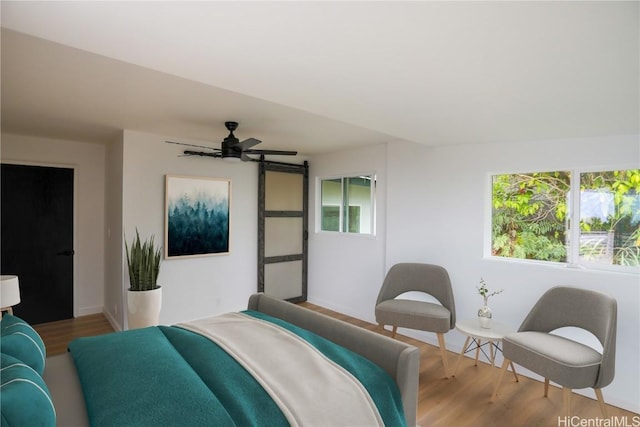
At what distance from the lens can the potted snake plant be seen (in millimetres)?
3471

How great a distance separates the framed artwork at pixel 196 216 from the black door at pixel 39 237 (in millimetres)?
1577

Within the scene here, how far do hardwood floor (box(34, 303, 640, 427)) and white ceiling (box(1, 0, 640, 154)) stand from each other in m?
2.12

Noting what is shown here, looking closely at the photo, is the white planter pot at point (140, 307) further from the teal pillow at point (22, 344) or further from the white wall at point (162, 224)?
the teal pillow at point (22, 344)

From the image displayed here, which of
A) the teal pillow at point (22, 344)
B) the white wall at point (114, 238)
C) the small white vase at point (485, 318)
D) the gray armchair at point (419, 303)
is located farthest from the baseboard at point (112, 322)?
the small white vase at point (485, 318)

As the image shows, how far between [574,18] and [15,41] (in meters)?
2.54

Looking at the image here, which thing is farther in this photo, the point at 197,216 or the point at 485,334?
the point at 197,216

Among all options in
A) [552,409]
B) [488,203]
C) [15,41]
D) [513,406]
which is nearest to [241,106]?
[15,41]

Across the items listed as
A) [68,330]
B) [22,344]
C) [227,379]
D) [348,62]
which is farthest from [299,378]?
[68,330]

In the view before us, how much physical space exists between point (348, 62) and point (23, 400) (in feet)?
5.92

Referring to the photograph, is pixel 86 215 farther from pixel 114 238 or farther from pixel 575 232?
pixel 575 232

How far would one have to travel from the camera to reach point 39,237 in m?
4.28

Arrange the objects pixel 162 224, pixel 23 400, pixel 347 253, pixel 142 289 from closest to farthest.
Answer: pixel 23 400 → pixel 142 289 → pixel 162 224 → pixel 347 253

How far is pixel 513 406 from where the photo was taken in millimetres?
2588

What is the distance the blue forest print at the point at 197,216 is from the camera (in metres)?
4.05
